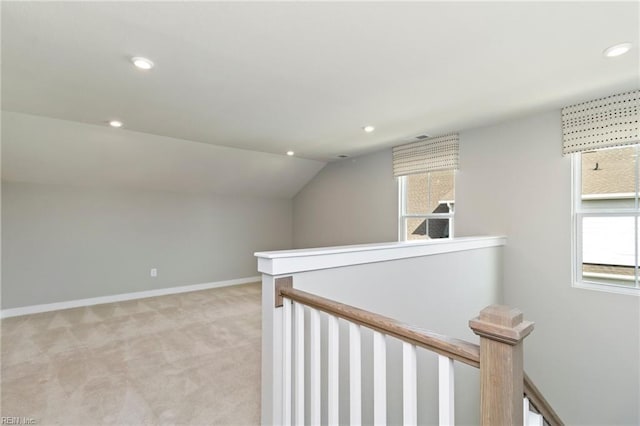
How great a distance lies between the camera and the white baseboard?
4023 millimetres

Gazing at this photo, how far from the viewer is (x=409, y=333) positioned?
1.02 metres

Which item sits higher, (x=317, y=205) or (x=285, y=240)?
(x=317, y=205)

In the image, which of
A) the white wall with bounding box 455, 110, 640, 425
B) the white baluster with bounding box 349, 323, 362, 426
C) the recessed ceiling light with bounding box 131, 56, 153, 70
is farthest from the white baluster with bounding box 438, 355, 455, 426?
the white wall with bounding box 455, 110, 640, 425

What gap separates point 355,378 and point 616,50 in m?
2.49

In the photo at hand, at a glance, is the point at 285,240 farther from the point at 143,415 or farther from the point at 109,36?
the point at 109,36

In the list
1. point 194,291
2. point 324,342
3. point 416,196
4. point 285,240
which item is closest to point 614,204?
point 416,196

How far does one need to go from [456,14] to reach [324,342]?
6.25ft

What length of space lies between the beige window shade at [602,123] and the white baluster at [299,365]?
3.01 metres

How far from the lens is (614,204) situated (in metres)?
2.78

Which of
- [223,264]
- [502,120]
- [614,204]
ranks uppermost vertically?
[502,120]

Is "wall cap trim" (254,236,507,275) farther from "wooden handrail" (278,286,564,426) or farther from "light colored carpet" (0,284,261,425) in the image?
"light colored carpet" (0,284,261,425)

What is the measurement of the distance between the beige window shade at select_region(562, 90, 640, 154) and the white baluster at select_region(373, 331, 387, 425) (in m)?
2.91

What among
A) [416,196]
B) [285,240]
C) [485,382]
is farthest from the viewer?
[285,240]

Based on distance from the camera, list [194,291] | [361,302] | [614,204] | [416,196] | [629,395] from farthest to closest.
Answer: [194,291] < [416,196] < [614,204] < [629,395] < [361,302]
